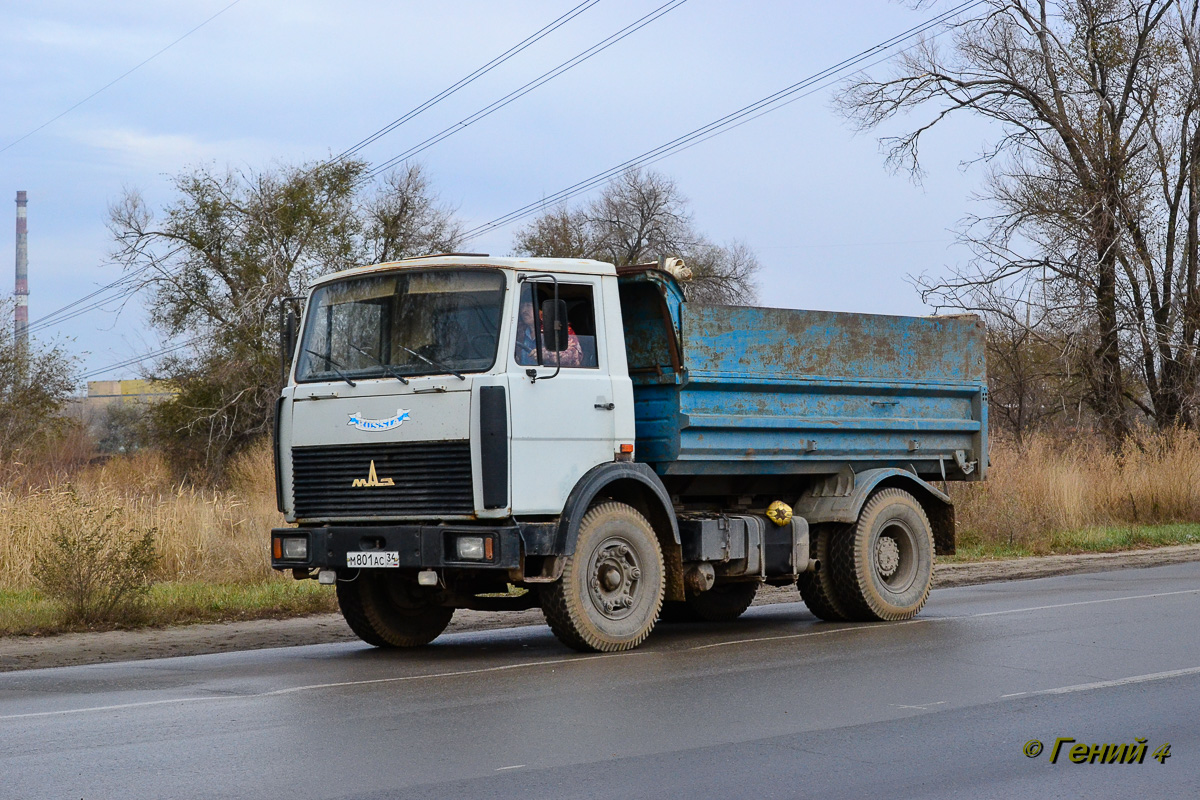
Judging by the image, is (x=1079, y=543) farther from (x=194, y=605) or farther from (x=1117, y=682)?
(x=194, y=605)

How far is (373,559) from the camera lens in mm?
9555

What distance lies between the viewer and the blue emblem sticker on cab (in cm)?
955

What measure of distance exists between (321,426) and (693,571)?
313cm

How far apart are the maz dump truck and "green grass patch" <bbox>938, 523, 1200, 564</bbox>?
808 centimetres

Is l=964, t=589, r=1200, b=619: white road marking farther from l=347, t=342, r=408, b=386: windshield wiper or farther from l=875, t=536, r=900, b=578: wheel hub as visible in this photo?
l=347, t=342, r=408, b=386: windshield wiper

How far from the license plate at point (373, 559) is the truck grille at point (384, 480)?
0.29 meters

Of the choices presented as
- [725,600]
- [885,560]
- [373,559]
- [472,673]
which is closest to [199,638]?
[373,559]

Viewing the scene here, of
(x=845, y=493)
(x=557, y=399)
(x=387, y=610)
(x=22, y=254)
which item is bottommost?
(x=387, y=610)

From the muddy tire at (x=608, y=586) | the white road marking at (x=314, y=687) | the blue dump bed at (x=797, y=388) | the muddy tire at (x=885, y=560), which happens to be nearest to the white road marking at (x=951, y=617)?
the muddy tire at (x=885, y=560)

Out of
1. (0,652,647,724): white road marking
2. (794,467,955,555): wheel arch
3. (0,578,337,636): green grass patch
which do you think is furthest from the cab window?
(0,578,337,636): green grass patch

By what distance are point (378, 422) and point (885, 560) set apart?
5.14 meters

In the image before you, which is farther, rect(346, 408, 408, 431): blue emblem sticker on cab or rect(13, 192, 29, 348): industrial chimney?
rect(13, 192, 29, 348): industrial chimney

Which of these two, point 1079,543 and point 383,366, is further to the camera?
point 1079,543

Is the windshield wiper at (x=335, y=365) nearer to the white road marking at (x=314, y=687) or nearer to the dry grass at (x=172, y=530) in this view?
the white road marking at (x=314, y=687)
